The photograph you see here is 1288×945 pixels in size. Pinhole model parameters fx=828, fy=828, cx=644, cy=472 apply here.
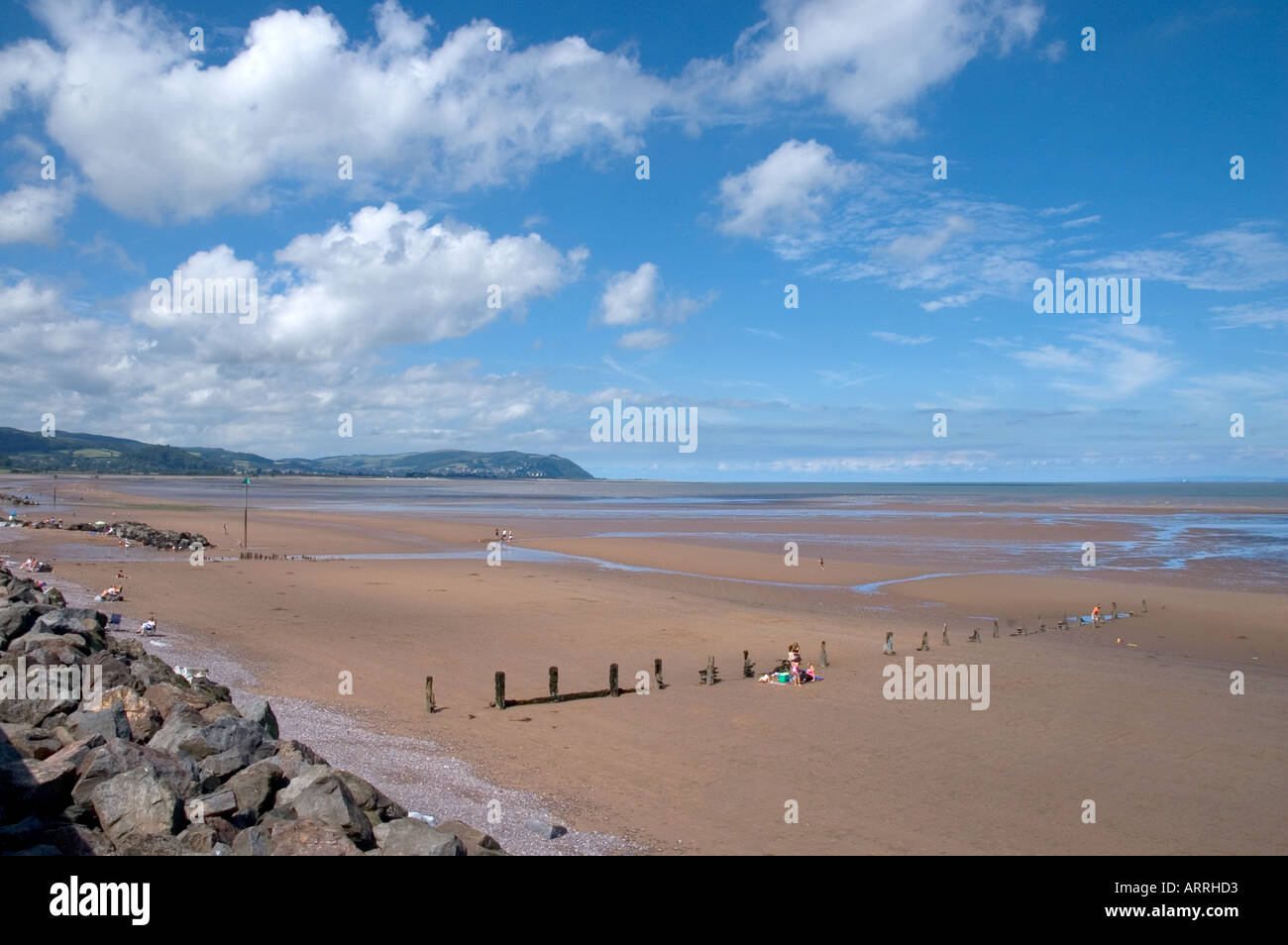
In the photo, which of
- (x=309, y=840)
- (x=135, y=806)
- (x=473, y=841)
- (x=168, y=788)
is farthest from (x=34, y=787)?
(x=473, y=841)

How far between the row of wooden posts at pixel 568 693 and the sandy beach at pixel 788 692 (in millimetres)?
307

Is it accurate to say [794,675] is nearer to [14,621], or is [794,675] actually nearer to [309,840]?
[309,840]

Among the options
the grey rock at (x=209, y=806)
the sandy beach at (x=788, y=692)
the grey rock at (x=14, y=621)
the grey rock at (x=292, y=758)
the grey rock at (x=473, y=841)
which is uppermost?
the grey rock at (x=14, y=621)

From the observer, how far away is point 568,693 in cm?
1697

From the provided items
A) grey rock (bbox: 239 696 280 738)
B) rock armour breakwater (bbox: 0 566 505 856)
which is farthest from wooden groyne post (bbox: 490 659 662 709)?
rock armour breakwater (bbox: 0 566 505 856)

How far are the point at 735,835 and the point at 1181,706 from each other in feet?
39.0

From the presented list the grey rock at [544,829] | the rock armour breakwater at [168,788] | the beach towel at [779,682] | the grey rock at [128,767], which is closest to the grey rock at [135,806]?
the rock armour breakwater at [168,788]

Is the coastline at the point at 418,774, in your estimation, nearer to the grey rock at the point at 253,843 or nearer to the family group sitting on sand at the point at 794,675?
the grey rock at the point at 253,843

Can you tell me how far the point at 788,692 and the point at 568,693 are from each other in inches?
187

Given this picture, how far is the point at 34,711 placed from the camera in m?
9.91

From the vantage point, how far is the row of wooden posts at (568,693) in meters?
15.8
